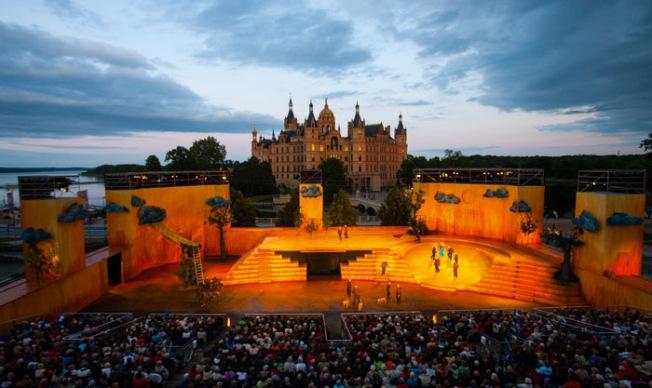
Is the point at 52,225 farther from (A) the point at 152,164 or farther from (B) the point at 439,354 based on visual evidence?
(A) the point at 152,164

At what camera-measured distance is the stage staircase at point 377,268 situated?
21203 mm

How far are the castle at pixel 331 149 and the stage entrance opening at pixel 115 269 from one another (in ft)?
241

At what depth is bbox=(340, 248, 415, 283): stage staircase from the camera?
21203 millimetres

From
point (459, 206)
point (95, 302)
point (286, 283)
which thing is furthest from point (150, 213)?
point (459, 206)

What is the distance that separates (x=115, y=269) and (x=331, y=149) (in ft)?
257

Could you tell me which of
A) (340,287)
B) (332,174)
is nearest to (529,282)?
(340,287)

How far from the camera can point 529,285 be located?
1823 cm

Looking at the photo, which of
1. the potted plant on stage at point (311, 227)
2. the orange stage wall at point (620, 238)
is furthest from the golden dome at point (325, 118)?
the orange stage wall at point (620, 238)

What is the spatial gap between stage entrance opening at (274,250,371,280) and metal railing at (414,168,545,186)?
8879 mm

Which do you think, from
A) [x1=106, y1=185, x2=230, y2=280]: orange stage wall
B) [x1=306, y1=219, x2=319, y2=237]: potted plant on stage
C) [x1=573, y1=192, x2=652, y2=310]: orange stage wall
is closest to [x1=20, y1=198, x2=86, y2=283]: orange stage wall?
[x1=106, y1=185, x2=230, y2=280]: orange stage wall

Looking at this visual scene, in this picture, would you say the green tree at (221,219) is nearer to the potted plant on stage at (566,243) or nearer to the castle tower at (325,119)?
the potted plant on stage at (566,243)

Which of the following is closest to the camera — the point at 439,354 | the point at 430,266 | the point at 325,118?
the point at 439,354

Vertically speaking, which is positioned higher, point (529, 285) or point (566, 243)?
point (566, 243)

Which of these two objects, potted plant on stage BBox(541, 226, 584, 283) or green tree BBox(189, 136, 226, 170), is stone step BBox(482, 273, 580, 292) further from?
green tree BBox(189, 136, 226, 170)
